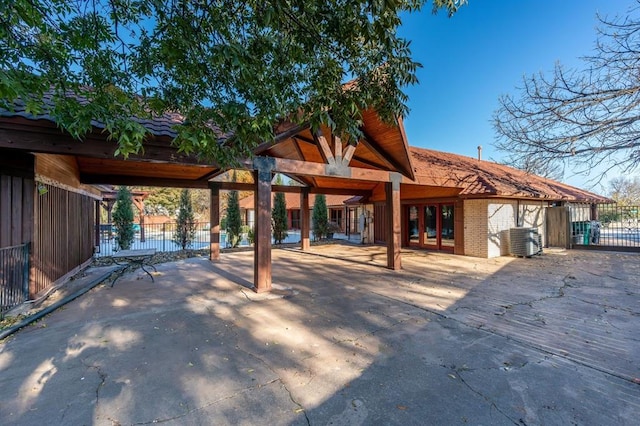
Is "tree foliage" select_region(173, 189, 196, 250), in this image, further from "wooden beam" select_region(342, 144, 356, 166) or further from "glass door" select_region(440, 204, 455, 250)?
"glass door" select_region(440, 204, 455, 250)

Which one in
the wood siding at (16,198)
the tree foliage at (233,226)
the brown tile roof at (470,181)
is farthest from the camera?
the tree foliage at (233,226)

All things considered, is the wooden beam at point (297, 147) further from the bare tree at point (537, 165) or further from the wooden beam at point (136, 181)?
the bare tree at point (537, 165)

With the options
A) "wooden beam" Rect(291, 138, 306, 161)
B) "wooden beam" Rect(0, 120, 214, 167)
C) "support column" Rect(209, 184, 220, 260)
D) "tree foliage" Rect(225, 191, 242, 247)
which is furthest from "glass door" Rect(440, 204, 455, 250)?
"wooden beam" Rect(0, 120, 214, 167)

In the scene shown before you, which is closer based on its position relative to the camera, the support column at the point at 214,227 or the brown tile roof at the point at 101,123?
the brown tile roof at the point at 101,123

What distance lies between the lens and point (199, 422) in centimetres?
226

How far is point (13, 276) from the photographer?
4703 mm

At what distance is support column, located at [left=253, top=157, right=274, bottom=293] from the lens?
5824mm

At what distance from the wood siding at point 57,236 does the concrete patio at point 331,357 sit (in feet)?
3.05

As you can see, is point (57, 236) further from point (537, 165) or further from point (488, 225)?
point (488, 225)

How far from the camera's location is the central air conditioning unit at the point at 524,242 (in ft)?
34.1

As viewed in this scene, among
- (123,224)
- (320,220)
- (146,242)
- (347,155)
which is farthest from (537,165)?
(146,242)

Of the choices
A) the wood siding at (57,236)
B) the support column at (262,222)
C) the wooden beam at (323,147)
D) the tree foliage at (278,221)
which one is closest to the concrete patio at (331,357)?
the support column at (262,222)

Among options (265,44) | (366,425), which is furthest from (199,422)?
(265,44)

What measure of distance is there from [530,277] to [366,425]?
7.15m
